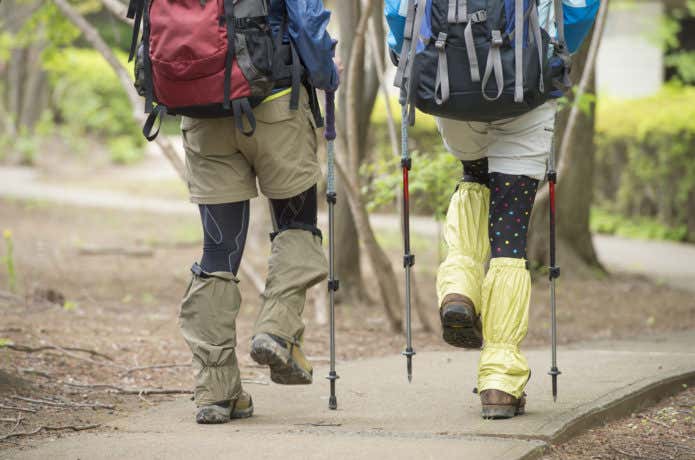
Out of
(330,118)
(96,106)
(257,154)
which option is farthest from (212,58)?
(96,106)

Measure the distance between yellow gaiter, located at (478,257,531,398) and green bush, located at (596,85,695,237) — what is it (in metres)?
8.19

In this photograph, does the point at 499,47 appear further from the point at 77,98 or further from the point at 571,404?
the point at 77,98

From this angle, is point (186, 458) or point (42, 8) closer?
point (186, 458)

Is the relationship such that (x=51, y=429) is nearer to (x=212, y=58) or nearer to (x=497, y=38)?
(x=212, y=58)

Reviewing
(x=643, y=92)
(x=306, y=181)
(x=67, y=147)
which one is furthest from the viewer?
(x=67, y=147)

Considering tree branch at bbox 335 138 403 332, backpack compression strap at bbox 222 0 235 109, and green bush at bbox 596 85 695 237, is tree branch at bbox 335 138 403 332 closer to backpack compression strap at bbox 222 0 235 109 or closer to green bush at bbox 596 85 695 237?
backpack compression strap at bbox 222 0 235 109

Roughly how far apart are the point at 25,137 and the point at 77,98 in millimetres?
2927

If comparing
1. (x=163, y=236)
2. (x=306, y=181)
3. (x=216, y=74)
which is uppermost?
(x=216, y=74)

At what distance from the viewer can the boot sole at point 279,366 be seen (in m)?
3.71

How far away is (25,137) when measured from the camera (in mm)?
21062

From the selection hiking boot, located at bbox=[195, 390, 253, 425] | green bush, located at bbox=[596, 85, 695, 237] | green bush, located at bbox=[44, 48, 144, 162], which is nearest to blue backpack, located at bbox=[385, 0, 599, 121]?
hiking boot, located at bbox=[195, 390, 253, 425]

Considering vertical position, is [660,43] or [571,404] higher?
[660,43]

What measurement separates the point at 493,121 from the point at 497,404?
41.5 inches

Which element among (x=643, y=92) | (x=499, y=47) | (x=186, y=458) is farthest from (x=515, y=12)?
(x=643, y=92)
